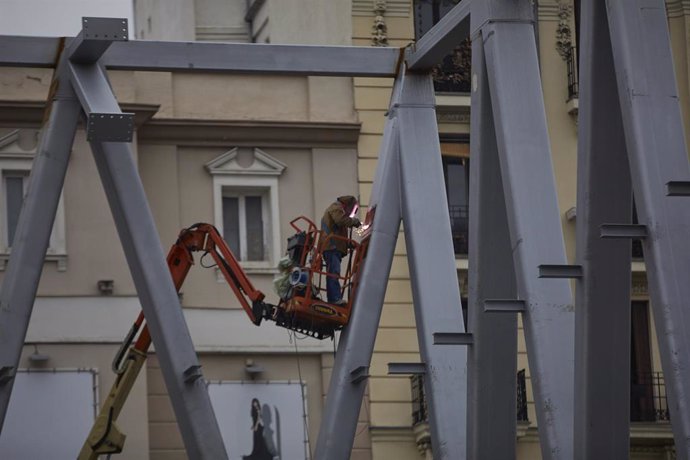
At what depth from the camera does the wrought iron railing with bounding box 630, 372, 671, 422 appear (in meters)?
37.5

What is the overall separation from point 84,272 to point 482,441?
16.0 meters

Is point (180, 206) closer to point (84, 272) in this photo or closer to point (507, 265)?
point (84, 272)

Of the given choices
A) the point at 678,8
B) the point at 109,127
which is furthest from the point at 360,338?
the point at 678,8

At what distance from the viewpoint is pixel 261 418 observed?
36.2 m

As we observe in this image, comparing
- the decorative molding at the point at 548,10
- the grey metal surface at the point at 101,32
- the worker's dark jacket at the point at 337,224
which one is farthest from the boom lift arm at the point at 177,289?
the decorative molding at the point at 548,10

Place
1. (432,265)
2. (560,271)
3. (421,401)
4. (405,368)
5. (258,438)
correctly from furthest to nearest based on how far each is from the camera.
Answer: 1. (421,401)
2. (258,438)
3. (432,265)
4. (405,368)
5. (560,271)

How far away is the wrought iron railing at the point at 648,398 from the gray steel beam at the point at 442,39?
14123 mm

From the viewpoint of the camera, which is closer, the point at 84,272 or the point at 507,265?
the point at 507,265

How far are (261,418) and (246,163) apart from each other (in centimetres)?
443

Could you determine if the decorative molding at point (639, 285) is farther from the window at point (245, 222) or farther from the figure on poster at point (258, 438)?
the figure on poster at point (258, 438)

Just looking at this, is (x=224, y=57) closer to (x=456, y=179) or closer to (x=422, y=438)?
(x=422, y=438)

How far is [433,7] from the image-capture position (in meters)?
38.2

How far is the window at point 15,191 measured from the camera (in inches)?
1407

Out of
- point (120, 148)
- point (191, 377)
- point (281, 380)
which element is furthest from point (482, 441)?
point (281, 380)
